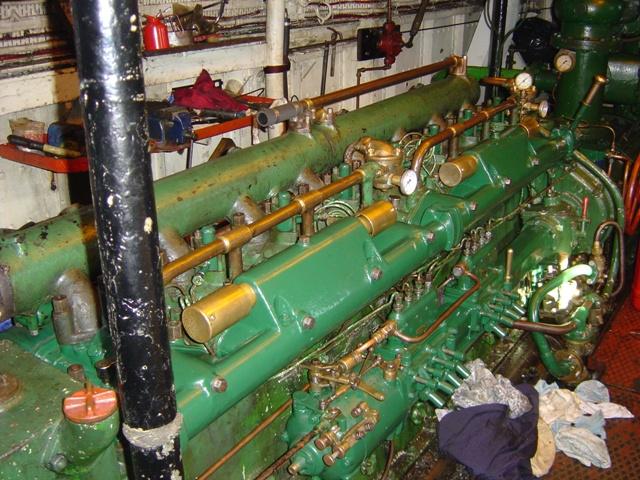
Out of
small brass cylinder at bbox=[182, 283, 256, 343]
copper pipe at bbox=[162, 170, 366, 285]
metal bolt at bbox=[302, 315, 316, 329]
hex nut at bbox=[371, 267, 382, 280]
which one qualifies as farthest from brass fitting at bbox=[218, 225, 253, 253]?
hex nut at bbox=[371, 267, 382, 280]

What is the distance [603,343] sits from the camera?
3.68 m

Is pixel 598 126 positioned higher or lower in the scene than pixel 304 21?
lower

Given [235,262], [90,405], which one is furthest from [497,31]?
[90,405]

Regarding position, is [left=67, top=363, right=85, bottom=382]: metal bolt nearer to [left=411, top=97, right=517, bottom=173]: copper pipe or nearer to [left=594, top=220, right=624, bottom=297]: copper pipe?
[left=411, top=97, right=517, bottom=173]: copper pipe

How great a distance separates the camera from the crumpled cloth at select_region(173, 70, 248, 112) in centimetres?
337

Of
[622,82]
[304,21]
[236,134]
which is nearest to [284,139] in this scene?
[236,134]

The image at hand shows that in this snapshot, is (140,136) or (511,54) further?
(511,54)

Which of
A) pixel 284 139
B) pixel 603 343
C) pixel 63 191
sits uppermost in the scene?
pixel 284 139

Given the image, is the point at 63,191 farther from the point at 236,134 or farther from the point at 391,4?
the point at 391,4

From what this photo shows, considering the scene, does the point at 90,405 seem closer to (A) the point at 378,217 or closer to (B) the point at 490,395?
(A) the point at 378,217

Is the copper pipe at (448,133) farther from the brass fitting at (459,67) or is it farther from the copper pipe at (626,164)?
the copper pipe at (626,164)

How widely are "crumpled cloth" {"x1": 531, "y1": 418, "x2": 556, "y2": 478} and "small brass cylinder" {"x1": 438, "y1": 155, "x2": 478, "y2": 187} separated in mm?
1217

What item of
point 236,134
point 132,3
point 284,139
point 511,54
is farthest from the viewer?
point 511,54

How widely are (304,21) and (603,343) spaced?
111 inches
